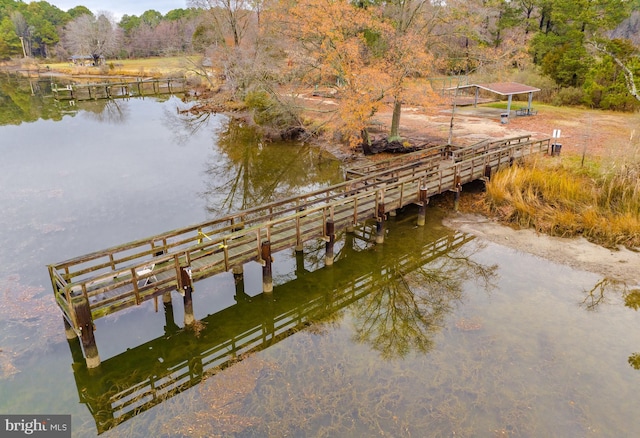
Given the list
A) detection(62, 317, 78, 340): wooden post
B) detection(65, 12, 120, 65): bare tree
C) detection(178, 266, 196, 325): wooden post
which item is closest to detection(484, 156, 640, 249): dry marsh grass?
detection(178, 266, 196, 325): wooden post

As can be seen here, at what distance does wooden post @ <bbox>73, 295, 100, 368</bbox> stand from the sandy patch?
1369 centimetres

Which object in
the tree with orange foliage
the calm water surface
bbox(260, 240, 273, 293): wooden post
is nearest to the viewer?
the calm water surface

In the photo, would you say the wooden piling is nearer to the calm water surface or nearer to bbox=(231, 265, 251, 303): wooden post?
the calm water surface

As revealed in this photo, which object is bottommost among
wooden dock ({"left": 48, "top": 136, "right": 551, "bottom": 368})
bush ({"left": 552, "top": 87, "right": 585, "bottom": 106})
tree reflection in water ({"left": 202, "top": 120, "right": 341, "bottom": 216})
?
tree reflection in water ({"left": 202, "top": 120, "right": 341, "bottom": 216})

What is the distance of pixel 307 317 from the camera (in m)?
12.6

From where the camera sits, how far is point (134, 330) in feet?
38.8

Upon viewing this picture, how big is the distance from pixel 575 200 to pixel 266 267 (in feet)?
42.2

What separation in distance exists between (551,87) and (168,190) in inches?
1432

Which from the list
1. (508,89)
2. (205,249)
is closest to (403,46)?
(508,89)

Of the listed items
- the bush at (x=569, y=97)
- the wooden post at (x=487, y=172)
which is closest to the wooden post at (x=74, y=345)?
the wooden post at (x=487, y=172)

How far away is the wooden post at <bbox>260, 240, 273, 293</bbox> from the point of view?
1262cm

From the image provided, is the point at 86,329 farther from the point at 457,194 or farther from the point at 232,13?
the point at 232,13

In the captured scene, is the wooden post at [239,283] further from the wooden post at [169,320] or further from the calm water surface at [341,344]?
the wooden post at [169,320]

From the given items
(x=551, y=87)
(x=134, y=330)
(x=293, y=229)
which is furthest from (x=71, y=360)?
(x=551, y=87)
